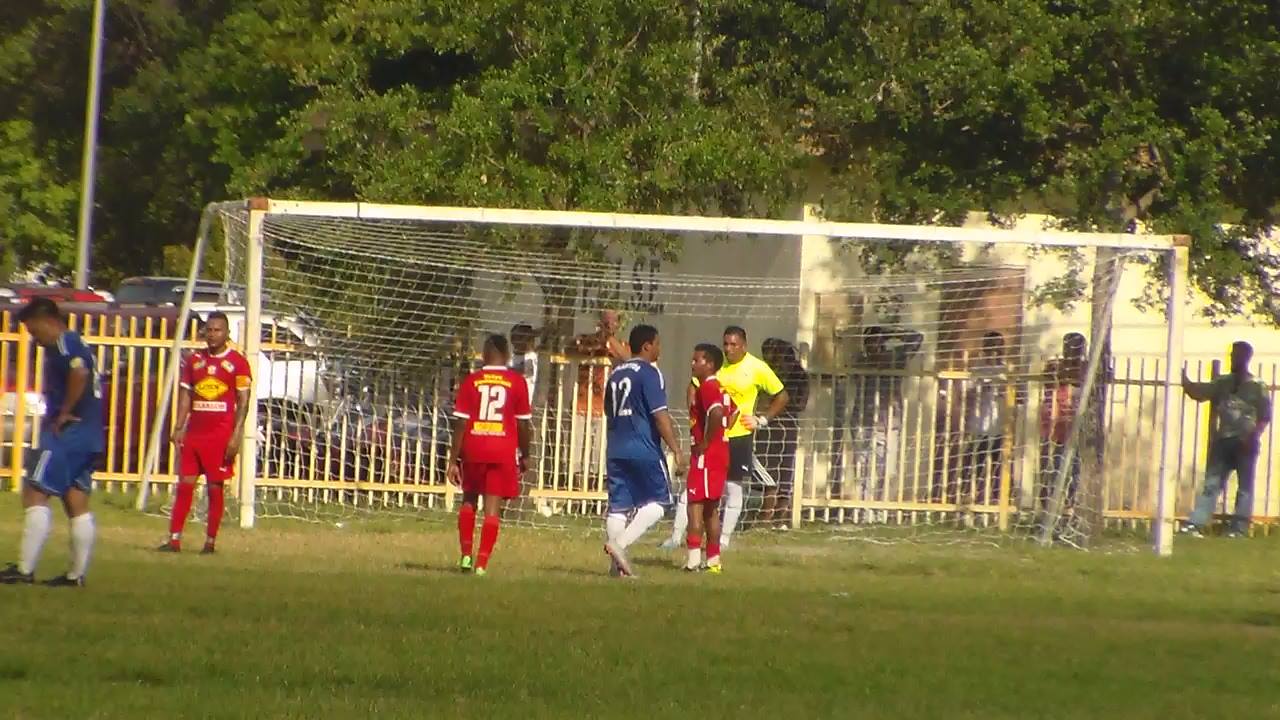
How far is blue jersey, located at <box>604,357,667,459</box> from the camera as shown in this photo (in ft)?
44.9

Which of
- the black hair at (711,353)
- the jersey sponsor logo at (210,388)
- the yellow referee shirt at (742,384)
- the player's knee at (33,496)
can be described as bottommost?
the player's knee at (33,496)

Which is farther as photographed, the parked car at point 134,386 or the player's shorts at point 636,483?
the parked car at point 134,386

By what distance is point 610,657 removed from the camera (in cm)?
944

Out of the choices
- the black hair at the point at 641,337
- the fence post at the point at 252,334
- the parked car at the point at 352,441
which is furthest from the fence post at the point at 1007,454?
the fence post at the point at 252,334

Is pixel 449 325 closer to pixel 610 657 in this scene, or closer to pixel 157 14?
pixel 610 657

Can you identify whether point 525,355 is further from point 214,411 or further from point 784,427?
point 214,411

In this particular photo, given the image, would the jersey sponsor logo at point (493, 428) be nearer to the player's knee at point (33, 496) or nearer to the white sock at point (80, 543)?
the white sock at point (80, 543)

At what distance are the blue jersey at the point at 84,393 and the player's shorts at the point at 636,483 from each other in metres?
3.59

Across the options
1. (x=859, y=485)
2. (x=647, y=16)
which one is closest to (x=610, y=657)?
(x=859, y=485)

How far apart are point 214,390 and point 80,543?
9.50 ft

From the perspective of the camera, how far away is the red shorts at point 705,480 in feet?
47.5

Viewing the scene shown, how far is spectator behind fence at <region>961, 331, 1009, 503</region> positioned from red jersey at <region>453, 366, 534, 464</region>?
746cm

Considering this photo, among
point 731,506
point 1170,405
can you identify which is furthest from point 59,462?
point 1170,405

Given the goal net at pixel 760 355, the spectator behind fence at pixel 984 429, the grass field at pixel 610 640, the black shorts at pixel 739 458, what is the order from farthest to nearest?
the spectator behind fence at pixel 984 429 < the goal net at pixel 760 355 < the black shorts at pixel 739 458 < the grass field at pixel 610 640
